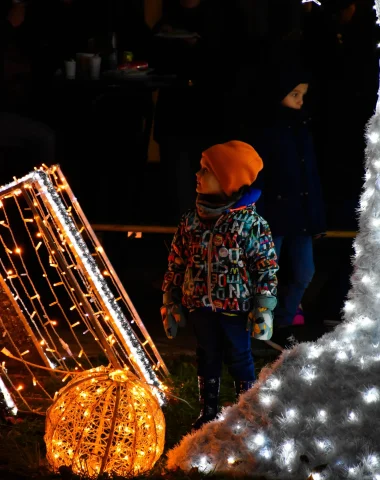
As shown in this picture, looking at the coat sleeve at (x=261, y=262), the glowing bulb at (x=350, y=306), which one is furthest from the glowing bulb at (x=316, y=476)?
the coat sleeve at (x=261, y=262)

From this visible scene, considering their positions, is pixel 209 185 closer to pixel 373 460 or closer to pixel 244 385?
pixel 244 385

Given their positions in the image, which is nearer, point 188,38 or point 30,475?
point 30,475

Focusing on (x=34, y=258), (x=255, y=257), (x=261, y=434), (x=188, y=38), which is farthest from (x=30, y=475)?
(x=188, y=38)

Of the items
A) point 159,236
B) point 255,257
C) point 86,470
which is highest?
point 255,257

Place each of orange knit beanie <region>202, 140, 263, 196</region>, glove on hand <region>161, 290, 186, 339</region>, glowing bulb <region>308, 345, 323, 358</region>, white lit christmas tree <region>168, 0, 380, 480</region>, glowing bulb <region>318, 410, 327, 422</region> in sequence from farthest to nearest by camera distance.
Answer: glove on hand <region>161, 290, 186, 339</region> → orange knit beanie <region>202, 140, 263, 196</region> → glowing bulb <region>308, 345, 323, 358</region> → glowing bulb <region>318, 410, 327, 422</region> → white lit christmas tree <region>168, 0, 380, 480</region>

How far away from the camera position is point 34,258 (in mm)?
7289

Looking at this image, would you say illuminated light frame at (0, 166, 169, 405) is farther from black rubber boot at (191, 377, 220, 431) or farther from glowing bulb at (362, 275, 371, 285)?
glowing bulb at (362, 275, 371, 285)

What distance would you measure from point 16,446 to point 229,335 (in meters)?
1.10

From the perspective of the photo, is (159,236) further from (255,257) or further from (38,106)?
(255,257)

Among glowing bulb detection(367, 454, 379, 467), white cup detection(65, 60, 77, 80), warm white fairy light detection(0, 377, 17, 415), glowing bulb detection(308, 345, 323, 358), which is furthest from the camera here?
white cup detection(65, 60, 77, 80)

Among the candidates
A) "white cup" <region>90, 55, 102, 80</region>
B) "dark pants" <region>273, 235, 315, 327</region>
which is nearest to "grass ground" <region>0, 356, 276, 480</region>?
"dark pants" <region>273, 235, 315, 327</region>

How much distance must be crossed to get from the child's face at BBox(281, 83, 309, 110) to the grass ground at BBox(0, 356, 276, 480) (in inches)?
A: 62.5

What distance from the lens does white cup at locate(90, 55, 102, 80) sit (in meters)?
8.08

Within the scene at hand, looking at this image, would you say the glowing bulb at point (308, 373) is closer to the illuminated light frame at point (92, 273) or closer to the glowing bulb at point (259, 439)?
the glowing bulb at point (259, 439)
